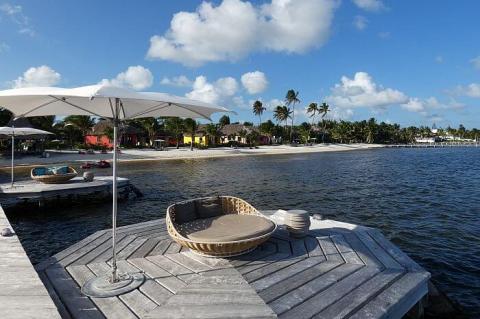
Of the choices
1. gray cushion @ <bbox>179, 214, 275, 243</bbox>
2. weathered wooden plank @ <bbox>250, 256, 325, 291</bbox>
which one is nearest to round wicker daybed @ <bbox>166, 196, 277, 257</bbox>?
gray cushion @ <bbox>179, 214, 275, 243</bbox>

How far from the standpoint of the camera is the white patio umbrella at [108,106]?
5387 mm

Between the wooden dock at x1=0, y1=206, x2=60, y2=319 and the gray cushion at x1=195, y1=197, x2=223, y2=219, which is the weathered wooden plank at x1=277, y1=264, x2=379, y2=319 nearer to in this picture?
the wooden dock at x1=0, y1=206, x2=60, y2=319

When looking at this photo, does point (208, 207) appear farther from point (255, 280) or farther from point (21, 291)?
point (21, 291)

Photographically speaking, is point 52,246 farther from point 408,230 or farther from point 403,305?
point 408,230

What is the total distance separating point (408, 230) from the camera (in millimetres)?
14852

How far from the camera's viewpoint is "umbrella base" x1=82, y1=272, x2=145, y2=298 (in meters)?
5.96

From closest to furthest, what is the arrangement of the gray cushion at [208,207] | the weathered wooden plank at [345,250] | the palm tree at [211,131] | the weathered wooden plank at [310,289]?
the weathered wooden plank at [310,289] < the weathered wooden plank at [345,250] < the gray cushion at [208,207] < the palm tree at [211,131]

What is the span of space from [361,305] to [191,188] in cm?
2265

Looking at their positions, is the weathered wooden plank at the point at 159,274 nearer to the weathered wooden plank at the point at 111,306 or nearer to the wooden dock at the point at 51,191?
the weathered wooden plank at the point at 111,306

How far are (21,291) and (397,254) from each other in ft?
24.3

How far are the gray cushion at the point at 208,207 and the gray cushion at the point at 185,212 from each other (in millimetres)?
152

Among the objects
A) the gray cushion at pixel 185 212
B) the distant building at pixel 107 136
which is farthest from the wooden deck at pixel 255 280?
the distant building at pixel 107 136

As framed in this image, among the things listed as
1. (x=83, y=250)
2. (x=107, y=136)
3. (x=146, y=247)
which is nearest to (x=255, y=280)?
(x=146, y=247)

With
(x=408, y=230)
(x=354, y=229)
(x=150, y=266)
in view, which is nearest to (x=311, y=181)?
(x=408, y=230)
